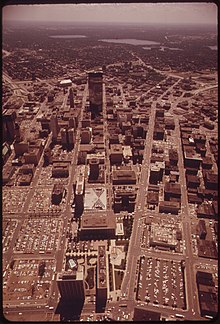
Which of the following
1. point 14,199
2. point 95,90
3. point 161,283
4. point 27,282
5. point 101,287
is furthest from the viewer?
point 95,90

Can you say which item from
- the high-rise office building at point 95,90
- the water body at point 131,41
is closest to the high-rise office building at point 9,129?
the high-rise office building at point 95,90

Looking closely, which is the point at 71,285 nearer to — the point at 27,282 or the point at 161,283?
the point at 27,282

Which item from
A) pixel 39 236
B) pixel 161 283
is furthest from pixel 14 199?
pixel 161 283

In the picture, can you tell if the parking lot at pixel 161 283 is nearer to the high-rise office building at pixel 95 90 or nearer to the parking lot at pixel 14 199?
the parking lot at pixel 14 199

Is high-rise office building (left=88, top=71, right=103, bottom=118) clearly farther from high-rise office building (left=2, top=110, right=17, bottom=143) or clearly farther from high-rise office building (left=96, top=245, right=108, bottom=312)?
high-rise office building (left=96, top=245, right=108, bottom=312)

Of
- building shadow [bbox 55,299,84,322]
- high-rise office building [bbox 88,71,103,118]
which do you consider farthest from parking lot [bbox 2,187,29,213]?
high-rise office building [bbox 88,71,103,118]
